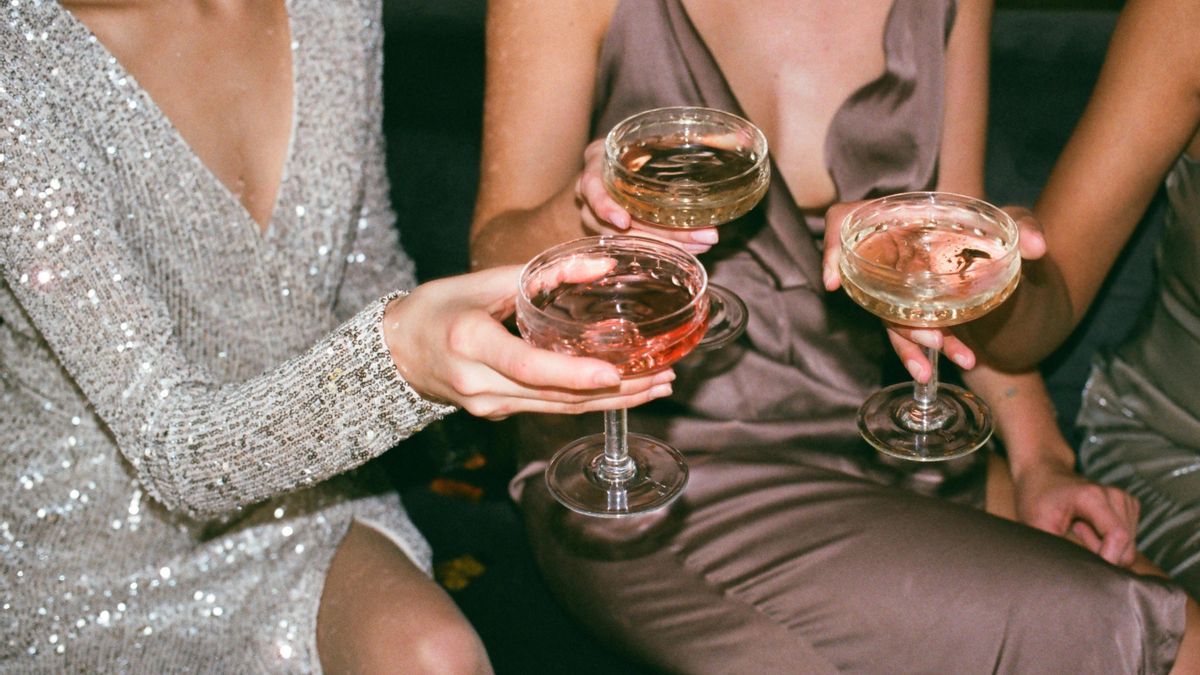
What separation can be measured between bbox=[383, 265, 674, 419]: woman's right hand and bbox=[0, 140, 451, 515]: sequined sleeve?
0.54 feet

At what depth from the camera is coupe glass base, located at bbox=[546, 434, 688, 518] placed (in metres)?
1.59

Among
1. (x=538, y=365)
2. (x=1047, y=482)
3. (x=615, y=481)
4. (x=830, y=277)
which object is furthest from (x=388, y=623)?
(x=1047, y=482)

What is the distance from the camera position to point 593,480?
5.42ft

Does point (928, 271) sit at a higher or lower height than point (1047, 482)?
higher

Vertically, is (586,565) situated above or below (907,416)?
below

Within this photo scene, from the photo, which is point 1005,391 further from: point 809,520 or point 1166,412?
point 809,520

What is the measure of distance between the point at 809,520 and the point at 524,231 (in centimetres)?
63

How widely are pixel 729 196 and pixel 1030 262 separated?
622 millimetres

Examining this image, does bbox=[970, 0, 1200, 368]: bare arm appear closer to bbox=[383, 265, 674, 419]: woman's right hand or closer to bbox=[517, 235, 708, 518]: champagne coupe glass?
bbox=[517, 235, 708, 518]: champagne coupe glass

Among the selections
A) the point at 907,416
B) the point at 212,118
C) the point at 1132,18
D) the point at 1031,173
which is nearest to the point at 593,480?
the point at 907,416

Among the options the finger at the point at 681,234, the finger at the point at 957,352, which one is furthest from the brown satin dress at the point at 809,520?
the finger at the point at 681,234

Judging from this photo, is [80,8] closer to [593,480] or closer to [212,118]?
[212,118]

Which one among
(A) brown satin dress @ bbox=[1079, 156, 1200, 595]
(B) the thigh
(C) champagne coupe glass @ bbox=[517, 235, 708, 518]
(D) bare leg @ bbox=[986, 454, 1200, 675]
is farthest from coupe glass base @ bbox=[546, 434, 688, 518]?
(A) brown satin dress @ bbox=[1079, 156, 1200, 595]

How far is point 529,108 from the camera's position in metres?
2.14
